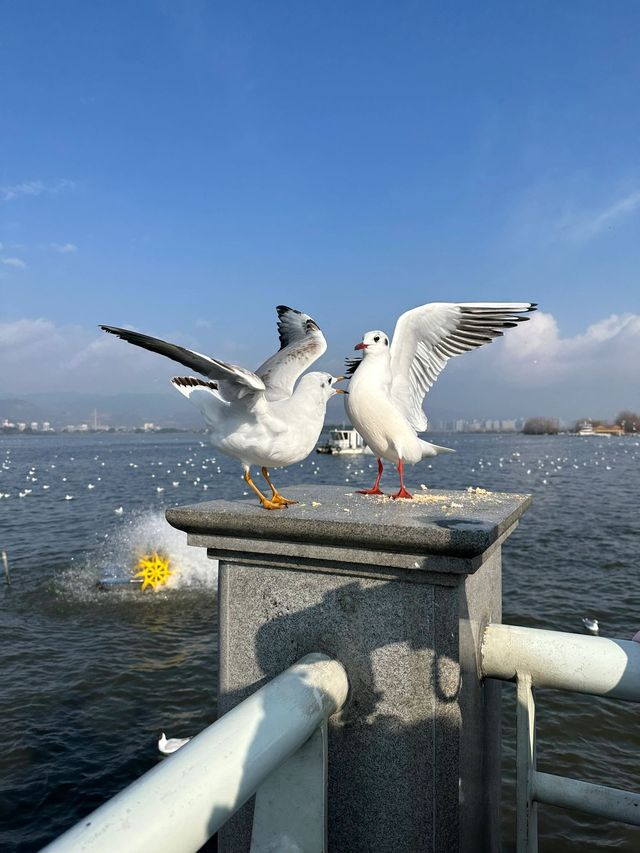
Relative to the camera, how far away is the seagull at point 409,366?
3764 mm

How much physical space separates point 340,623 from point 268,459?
1014 millimetres

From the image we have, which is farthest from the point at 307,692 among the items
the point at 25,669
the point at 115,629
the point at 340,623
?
the point at 115,629

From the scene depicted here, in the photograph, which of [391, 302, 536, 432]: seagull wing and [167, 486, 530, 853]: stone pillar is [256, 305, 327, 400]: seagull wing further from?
[167, 486, 530, 853]: stone pillar

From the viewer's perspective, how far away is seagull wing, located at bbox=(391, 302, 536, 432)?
158 inches

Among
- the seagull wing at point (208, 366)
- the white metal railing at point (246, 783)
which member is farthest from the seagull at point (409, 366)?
the white metal railing at point (246, 783)

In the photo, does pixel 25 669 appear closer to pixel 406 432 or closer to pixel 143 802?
pixel 406 432

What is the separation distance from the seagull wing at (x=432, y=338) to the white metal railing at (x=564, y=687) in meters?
1.98

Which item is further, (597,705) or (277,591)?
(597,705)

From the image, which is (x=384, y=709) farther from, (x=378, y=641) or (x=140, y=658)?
(x=140, y=658)

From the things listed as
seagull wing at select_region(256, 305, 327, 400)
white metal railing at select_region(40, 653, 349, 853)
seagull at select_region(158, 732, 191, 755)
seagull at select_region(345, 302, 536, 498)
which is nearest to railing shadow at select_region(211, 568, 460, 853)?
white metal railing at select_region(40, 653, 349, 853)

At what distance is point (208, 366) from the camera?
2717 mm

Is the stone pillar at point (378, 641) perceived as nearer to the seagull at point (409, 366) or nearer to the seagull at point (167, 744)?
the seagull at point (409, 366)

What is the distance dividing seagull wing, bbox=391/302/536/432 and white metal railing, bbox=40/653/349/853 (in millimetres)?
2490

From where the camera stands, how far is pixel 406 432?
3.82 metres
